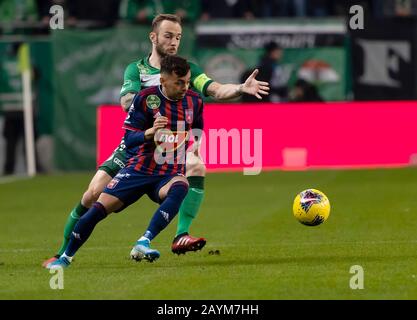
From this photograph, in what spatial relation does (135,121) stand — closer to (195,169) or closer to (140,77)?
(140,77)

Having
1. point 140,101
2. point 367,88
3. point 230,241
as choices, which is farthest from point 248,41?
point 140,101

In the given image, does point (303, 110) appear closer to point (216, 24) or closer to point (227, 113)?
point (227, 113)

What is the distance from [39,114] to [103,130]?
235 cm

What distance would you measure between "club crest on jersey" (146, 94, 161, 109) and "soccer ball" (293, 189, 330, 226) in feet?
6.24

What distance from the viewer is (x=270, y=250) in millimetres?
11656

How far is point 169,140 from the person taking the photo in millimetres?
10414

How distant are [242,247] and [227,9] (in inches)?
543

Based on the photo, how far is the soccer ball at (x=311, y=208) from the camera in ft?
37.7

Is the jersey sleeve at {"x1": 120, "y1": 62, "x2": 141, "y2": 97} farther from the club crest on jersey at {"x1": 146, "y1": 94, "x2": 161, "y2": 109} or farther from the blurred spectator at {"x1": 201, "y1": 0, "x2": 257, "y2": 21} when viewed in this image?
the blurred spectator at {"x1": 201, "y1": 0, "x2": 257, "y2": 21}

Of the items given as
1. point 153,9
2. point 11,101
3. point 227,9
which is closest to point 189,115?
point 11,101

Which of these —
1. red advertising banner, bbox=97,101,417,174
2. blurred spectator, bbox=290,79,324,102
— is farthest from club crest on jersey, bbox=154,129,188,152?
blurred spectator, bbox=290,79,324,102

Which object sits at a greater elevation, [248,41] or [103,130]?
[248,41]

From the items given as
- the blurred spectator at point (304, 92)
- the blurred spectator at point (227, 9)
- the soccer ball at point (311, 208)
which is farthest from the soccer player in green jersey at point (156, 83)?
the blurred spectator at point (227, 9)

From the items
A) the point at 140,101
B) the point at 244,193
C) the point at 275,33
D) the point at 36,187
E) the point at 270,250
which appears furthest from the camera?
the point at 275,33
